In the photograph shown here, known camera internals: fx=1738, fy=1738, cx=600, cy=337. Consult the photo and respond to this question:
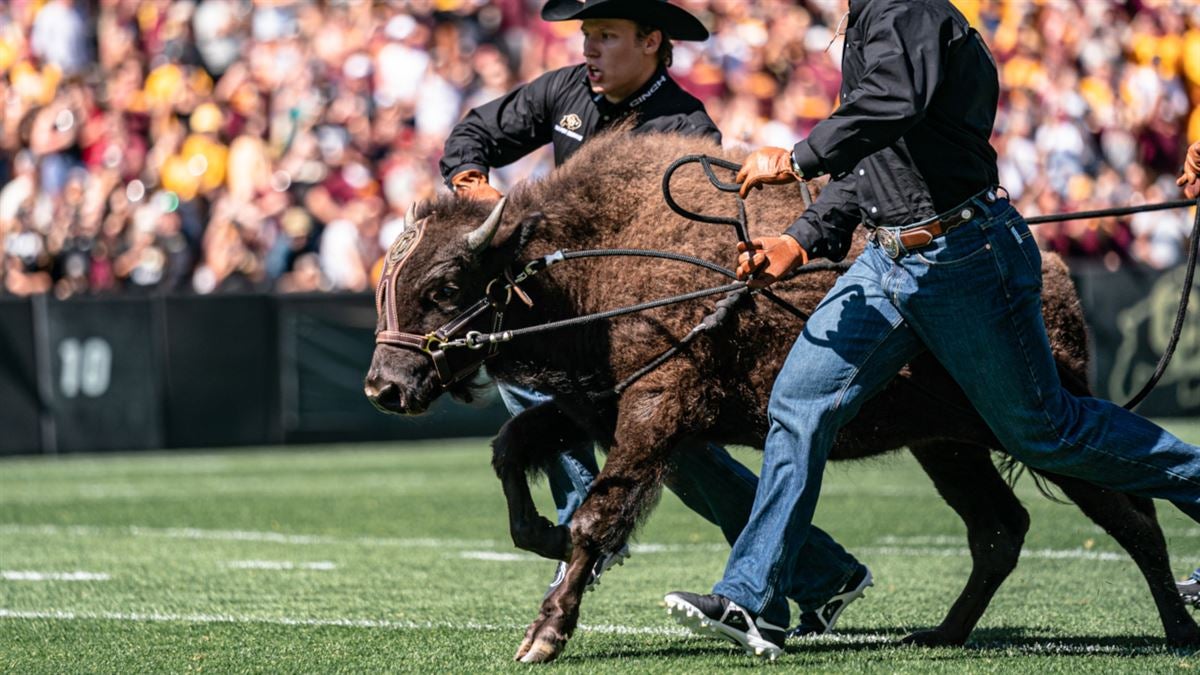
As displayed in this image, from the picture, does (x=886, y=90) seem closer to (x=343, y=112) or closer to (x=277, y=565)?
(x=277, y=565)

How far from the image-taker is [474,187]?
666 centimetres

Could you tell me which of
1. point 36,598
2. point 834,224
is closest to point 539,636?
point 834,224

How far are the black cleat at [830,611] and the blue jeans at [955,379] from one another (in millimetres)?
959

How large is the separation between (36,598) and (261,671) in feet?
7.99

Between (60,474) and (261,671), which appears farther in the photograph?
(60,474)

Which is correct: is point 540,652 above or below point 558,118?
below

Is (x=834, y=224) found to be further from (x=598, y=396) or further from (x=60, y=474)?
(x=60, y=474)

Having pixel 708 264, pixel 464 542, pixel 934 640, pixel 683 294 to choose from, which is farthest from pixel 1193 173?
pixel 464 542

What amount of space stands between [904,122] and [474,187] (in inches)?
83.0

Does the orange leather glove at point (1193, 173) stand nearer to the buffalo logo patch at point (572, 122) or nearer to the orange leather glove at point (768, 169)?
the orange leather glove at point (768, 169)

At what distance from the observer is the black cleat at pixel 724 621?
5.35 meters

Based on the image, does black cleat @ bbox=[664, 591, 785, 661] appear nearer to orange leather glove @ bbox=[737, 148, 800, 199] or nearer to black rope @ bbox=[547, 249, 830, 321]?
black rope @ bbox=[547, 249, 830, 321]

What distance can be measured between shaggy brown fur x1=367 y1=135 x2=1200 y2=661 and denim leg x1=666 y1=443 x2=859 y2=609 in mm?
416

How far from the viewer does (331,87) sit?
Answer: 17.2 metres
